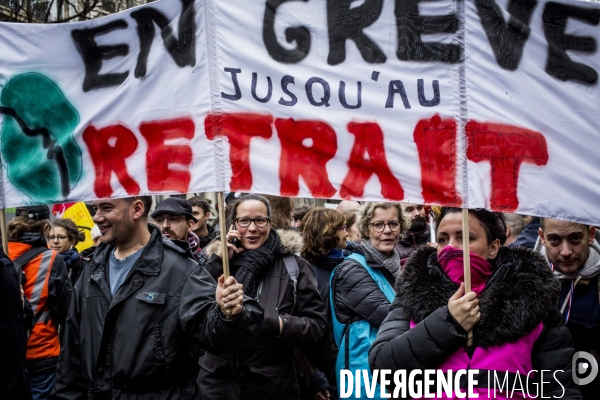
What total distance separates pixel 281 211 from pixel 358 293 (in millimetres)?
1665

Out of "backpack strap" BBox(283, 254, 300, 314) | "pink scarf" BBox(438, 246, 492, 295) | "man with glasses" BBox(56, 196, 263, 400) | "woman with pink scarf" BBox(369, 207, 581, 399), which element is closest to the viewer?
"woman with pink scarf" BBox(369, 207, 581, 399)

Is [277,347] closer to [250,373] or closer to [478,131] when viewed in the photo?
[250,373]

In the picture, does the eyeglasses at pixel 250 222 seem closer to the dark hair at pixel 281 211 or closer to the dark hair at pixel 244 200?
the dark hair at pixel 244 200

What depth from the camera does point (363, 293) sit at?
16.1 feet

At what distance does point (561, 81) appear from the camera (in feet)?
12.0

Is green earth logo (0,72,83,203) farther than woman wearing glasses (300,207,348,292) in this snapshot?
No

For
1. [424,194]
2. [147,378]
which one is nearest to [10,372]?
[147,378]

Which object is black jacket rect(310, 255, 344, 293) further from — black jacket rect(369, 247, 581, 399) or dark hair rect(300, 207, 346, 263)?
black jacket rect(369, 247, 581, 399)

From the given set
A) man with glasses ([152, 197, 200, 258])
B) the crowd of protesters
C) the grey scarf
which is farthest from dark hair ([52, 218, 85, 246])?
the grey scarf

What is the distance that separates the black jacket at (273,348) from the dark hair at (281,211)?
4.22 ft

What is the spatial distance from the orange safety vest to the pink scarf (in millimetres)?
3945

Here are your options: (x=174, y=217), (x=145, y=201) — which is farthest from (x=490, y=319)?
(x=174, y=217)

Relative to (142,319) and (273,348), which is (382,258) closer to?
(273,348)

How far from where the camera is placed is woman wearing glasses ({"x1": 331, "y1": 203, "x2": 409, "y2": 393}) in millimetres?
4871
